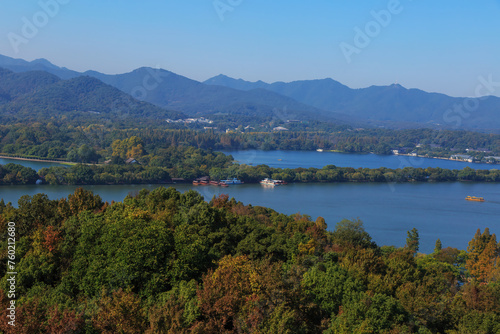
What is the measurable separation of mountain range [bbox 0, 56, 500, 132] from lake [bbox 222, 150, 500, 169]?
24119 mm

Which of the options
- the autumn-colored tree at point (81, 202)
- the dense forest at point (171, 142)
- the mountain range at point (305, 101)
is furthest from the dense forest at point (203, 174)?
the mountain range at point (305, 101)

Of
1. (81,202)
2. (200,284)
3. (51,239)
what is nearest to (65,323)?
(200,284)

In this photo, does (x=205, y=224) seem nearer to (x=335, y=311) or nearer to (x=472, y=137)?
A: (x=335, y=311)

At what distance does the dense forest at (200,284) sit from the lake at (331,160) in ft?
54.9

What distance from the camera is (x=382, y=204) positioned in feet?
46.3

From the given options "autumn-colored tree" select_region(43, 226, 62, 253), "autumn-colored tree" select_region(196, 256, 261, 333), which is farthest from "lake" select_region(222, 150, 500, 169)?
"autumn-colored tree" select_region(196, 256, 261, 333)

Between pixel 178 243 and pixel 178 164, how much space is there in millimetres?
14519

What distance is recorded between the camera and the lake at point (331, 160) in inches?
941

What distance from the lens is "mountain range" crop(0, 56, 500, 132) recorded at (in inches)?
2616

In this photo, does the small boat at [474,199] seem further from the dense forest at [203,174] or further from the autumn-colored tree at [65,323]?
the autumn-colored tree at [65,323]

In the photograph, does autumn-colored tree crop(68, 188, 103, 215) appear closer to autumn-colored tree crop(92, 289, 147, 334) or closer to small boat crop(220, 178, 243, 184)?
autumn-colored tree crop(92, 289, 147, 334)

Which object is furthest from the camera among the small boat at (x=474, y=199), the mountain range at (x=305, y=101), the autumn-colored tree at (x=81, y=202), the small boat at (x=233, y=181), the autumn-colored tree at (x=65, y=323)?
the mountain range at (x=305, y=101)

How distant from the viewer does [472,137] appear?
37469 mm

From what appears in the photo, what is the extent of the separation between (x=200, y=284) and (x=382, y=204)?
35.7 ft
